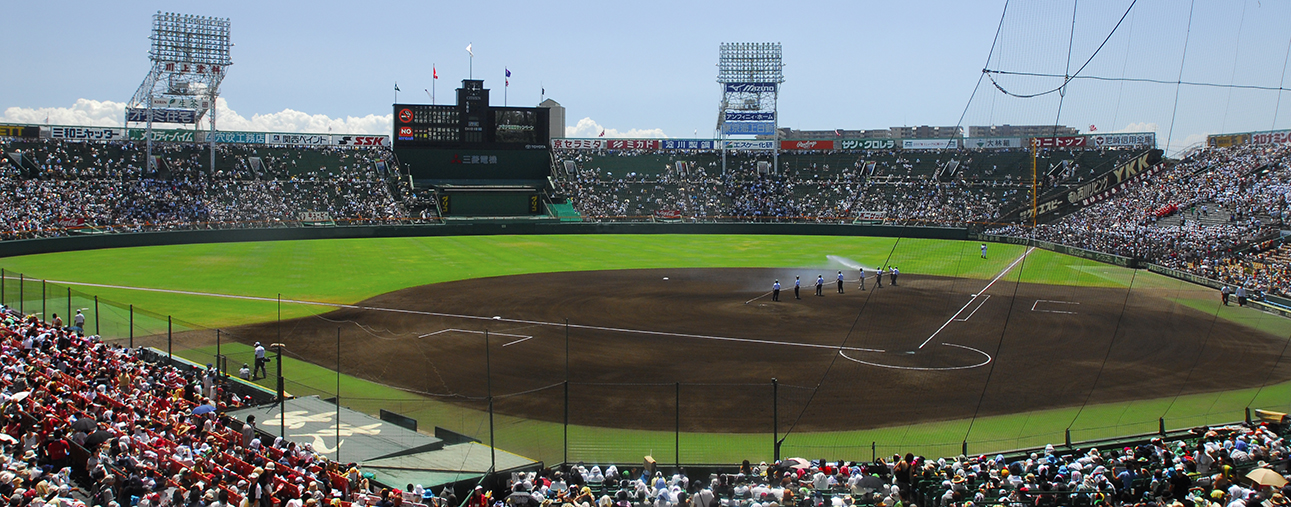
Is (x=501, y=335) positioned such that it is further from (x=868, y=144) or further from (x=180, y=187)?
(x=868, y=144)

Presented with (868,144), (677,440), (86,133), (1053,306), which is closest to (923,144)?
(868,144)

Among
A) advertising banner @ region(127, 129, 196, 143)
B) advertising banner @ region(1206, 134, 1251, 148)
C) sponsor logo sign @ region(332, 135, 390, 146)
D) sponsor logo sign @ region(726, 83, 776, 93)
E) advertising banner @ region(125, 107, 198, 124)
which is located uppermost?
sponsor logo sign @ region(726, 83, 776, 93)

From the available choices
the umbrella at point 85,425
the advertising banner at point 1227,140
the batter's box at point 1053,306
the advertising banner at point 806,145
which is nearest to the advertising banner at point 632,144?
the advertising banner at point 806,145

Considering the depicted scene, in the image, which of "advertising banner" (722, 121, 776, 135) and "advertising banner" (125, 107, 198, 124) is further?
"advertising banner" (722, 121, 776, 135)

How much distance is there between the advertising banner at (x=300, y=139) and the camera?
82.2m

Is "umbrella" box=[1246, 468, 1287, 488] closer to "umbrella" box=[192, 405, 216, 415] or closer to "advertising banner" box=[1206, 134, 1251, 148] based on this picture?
"umbrella" box=[192, 405, 216, 415]

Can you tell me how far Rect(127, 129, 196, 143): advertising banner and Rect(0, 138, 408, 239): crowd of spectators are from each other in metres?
5.12

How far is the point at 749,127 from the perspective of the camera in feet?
286

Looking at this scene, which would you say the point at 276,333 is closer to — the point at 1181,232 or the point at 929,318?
the point at 929,318

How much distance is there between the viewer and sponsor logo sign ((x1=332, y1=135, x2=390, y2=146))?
83875 mm

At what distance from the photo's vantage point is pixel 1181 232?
49531 millimetres

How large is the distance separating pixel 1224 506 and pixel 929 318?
20658 millimetres

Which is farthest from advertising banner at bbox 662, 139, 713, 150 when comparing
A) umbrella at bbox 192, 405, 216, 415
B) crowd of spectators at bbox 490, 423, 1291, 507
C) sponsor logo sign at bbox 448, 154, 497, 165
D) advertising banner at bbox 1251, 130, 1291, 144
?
crowd of spectators at bbox 490, 423, 1291, 507

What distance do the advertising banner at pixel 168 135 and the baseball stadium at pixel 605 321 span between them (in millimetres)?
257
